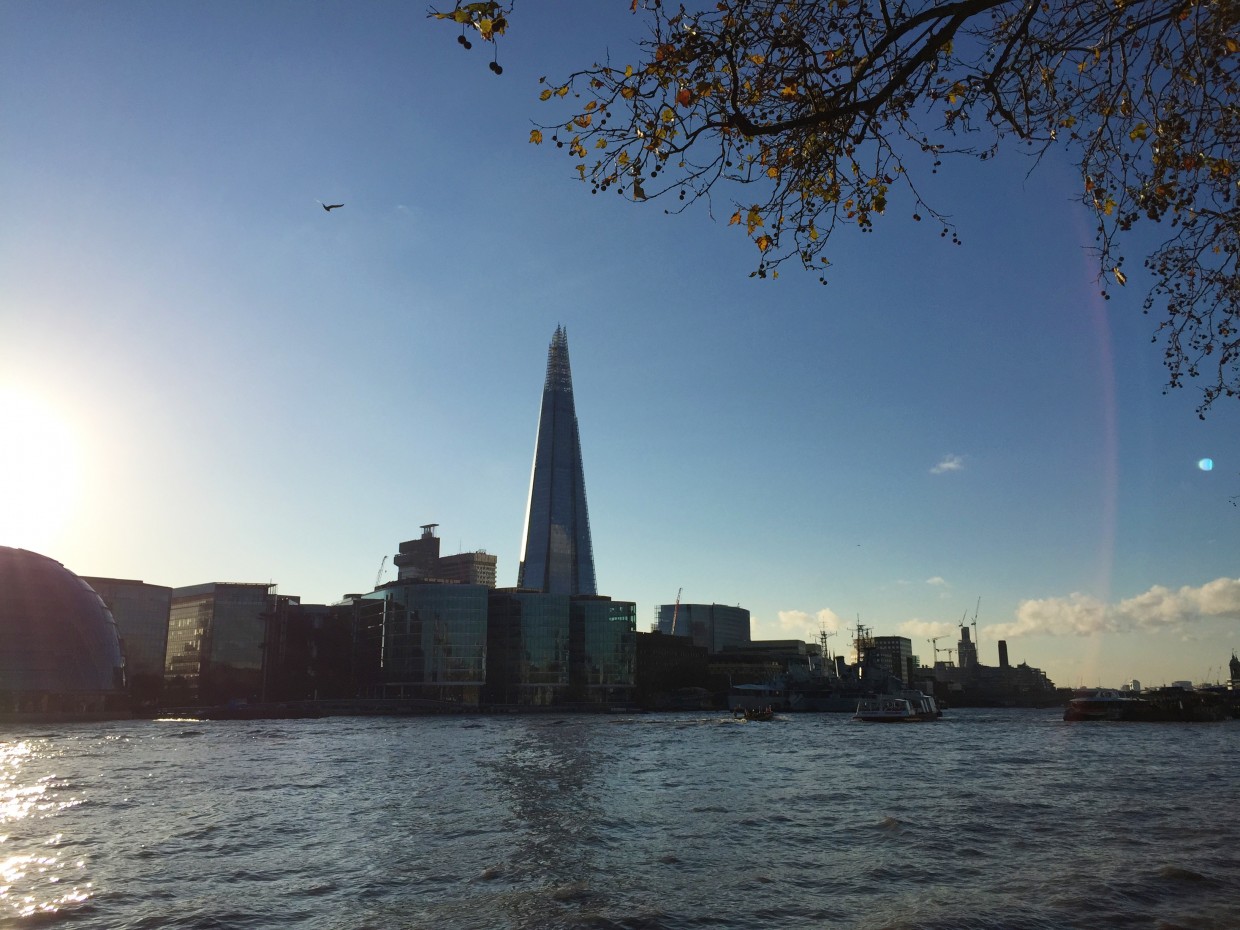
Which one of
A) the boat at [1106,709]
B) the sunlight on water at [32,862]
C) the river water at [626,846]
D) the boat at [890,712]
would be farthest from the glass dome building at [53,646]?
the boat at [1106,709]

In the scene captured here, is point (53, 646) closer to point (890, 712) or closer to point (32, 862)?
point (890, 712)

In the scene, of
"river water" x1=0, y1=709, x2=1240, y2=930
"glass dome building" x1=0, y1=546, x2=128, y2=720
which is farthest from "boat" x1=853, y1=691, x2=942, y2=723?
"glass dome building" x1=0, y1=546, x2=128, y2=720

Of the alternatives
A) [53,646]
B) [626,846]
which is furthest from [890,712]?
[53,646]

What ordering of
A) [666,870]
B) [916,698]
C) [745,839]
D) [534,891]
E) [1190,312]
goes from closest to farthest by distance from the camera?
[1190,312]
[534,891]
[666,870]
[745,839]
[916,698]

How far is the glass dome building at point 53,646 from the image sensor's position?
176125mm

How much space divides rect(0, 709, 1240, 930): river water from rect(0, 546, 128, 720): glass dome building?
460ft

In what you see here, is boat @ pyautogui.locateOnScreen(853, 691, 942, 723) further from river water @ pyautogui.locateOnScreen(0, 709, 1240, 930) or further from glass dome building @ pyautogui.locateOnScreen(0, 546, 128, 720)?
glass dome building @ pyautogui.locateOnScreen(0, 546, 128, 720)

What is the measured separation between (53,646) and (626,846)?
193 m

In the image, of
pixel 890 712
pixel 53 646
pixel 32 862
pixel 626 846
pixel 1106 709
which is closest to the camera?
pixel 32 862

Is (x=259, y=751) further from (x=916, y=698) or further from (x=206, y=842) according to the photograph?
(x=916, y=698)

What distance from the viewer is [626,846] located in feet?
95.0

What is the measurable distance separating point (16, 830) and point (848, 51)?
132ft

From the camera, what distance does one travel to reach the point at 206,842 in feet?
101

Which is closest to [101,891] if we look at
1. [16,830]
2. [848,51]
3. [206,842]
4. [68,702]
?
[206,842]
